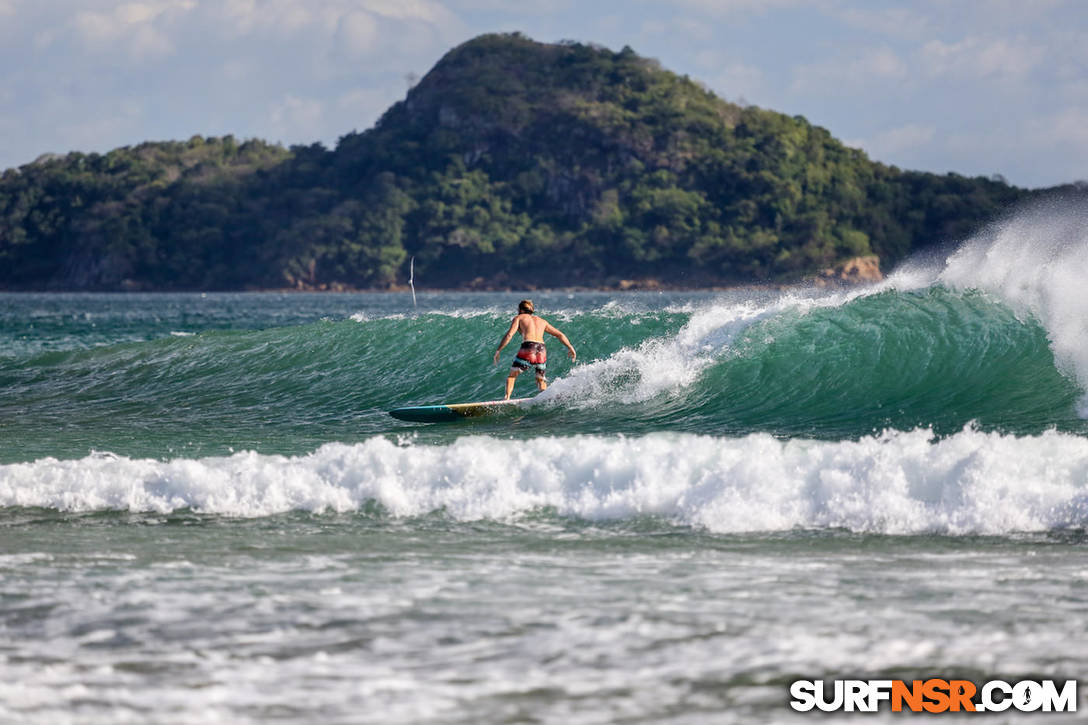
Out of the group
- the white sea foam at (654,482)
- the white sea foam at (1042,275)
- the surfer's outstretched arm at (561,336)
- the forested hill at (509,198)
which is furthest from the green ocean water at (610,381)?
the forested hill at (509,198)

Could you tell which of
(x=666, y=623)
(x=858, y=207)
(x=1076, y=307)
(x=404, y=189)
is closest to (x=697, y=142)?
(x=858, y=207)

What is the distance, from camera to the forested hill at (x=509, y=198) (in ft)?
513

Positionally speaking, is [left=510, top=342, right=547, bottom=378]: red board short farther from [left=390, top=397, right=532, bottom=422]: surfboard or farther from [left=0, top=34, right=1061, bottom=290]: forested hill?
[left=0, top=34, right=1061, bottom=290]: forested hill

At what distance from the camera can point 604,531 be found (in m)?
9.43

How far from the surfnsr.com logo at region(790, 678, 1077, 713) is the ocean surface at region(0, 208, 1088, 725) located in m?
0.12

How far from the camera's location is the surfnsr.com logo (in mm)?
5641

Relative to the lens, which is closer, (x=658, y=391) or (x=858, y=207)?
(x=658, y=391)

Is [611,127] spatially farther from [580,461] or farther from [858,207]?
[580,461]

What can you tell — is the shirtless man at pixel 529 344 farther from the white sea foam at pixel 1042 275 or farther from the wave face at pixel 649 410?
the white sea foam at pixel 1042 275

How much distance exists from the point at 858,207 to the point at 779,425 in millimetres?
147669

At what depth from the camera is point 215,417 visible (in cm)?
1769

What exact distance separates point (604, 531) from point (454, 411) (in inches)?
262

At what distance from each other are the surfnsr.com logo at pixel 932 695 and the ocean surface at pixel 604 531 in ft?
0.38

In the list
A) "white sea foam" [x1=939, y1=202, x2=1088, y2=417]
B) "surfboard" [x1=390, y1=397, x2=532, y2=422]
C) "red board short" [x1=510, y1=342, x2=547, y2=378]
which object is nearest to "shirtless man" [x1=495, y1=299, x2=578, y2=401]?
"red board short" [x1=510, y1=342, x2=547, y2=378]
